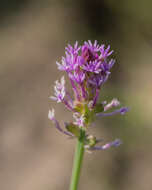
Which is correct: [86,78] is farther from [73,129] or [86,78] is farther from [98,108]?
[73,129]

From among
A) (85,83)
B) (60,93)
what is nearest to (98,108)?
(85,83)

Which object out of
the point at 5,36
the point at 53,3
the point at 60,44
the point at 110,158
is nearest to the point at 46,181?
the point at 110,158

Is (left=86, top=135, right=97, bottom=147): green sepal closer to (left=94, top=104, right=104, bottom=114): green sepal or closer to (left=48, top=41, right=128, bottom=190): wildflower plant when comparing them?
(left=48, top=41, right=128, bottom=190): wildflower plant

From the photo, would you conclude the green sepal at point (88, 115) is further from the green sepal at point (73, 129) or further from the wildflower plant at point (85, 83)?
the green sepal at point (73, 129)

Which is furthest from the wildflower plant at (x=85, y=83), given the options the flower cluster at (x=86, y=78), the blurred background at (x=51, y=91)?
the blurred background at (x=51, y=91)

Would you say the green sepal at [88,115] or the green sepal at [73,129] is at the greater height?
the green sepal at [88,115]

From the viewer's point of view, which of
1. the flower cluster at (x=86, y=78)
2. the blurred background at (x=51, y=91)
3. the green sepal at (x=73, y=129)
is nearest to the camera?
the flower cluster at (x=86, y=78)

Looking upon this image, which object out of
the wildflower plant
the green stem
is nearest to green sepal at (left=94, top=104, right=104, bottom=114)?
the wildflower plant

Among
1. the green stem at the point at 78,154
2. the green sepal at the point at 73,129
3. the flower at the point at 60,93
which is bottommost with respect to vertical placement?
the green stem at the point at 78,154
